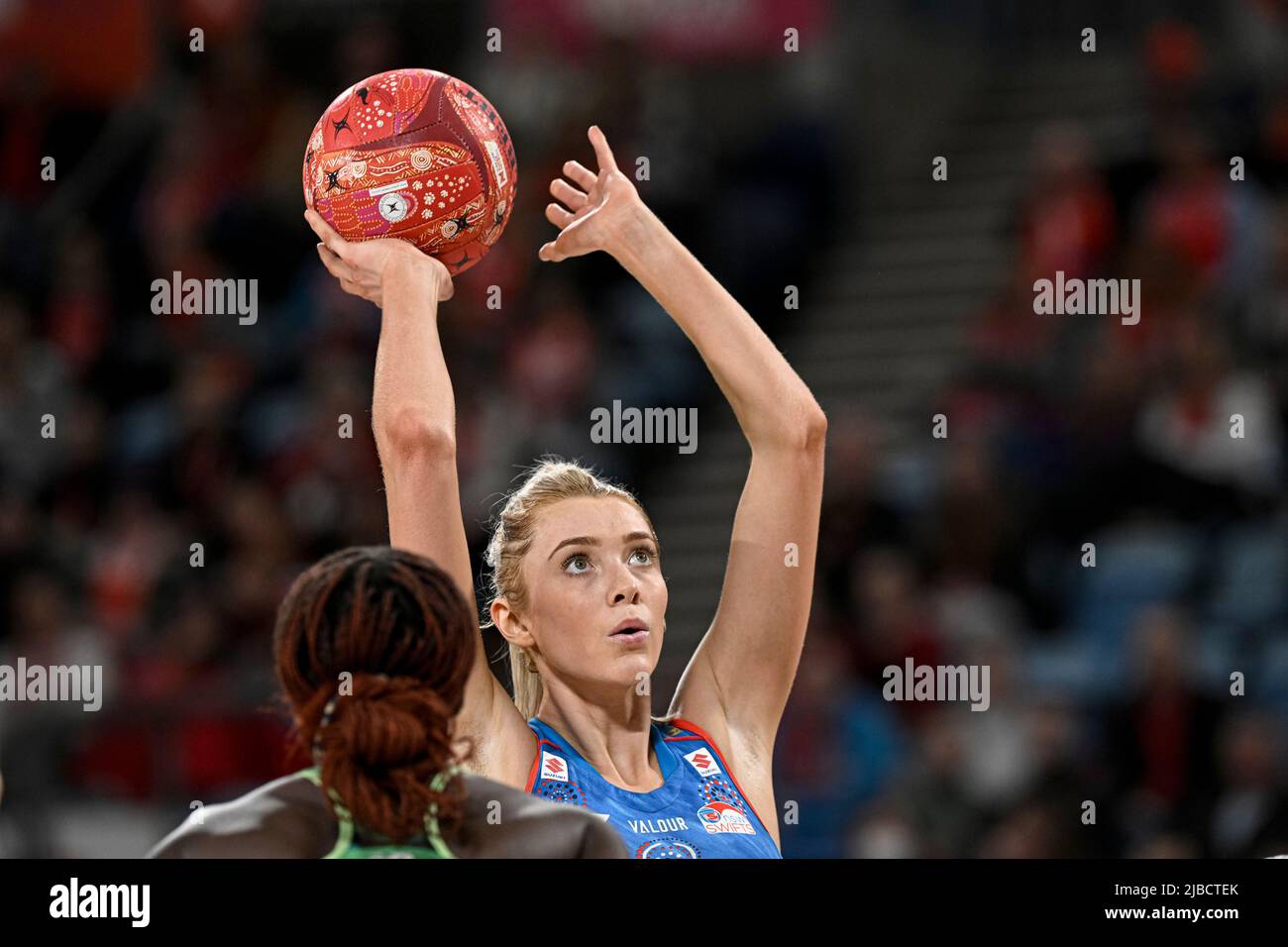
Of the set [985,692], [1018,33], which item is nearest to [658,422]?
[985,692]

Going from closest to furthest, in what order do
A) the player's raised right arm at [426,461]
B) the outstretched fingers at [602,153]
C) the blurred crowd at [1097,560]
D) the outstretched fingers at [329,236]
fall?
the player's raised right arm at [426,461] → the outstretched fingers at [329,236] → the outstretched fingers at [602,153] → the blurred crowd at [1097,560]

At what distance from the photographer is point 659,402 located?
9773 mm

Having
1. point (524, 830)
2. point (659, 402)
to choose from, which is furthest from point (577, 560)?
point (659, 402)

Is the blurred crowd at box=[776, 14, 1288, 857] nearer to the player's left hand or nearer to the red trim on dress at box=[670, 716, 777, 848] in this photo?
the red trim on dress at box=[670, 716, 777, 848]

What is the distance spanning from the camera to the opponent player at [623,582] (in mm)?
3701

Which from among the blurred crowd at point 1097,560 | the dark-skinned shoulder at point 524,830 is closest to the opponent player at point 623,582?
the dark-skinned shoulder at point 524,830

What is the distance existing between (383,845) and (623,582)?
1324 millimetres

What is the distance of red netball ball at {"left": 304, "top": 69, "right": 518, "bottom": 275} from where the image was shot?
4.02m

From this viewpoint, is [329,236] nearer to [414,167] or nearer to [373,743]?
[414,167]

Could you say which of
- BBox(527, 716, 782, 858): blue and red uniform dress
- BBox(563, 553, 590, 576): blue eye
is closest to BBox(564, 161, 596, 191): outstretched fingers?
BBox(563, 553, 590, 576): blue eye

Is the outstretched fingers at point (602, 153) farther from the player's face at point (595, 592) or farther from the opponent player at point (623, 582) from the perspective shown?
the player's face at point (595, 592)

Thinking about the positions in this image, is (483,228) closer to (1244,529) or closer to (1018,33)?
(1244,529)

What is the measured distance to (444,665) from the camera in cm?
264

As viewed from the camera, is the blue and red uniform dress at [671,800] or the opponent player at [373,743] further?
the blue and red uniform dress at [671,800]
